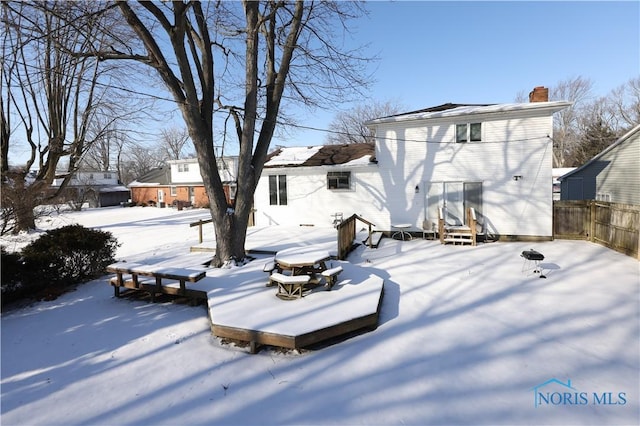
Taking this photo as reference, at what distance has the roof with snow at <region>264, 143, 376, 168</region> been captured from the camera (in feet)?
44.4

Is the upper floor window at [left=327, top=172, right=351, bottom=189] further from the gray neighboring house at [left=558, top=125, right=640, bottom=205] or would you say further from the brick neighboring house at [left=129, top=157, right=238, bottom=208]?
the brick neighboring house at [left=129, top=157, right=238, bottom=208]

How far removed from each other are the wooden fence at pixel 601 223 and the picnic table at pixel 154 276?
1132 centimetres

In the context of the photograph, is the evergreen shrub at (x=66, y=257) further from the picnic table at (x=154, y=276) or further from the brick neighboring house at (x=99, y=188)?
the brick neighboring house at (x=99, y=188)

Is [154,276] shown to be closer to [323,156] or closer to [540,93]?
[323,156]

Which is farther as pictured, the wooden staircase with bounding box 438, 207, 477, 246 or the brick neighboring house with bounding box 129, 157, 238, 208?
→ the brick neighboring house with bounding box 129, 157, 238, 208

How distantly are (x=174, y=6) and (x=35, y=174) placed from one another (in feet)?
33.9

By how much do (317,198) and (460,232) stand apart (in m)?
6.06

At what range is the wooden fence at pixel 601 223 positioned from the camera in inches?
337

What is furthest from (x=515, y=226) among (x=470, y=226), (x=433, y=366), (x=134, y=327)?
(x=134, y=327)

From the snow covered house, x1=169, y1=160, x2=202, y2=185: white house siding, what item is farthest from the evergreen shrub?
x1=169, y1=160, x2=202, y2=185: white house siding

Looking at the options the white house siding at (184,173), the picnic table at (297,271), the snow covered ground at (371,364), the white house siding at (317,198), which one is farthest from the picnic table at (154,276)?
the white house siding at (184,173)

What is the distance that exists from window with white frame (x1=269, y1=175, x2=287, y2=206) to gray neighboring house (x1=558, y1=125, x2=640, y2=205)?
46.8ft

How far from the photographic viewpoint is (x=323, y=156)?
48.6 ft

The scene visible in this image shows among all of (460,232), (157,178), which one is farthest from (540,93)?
(157,178)
